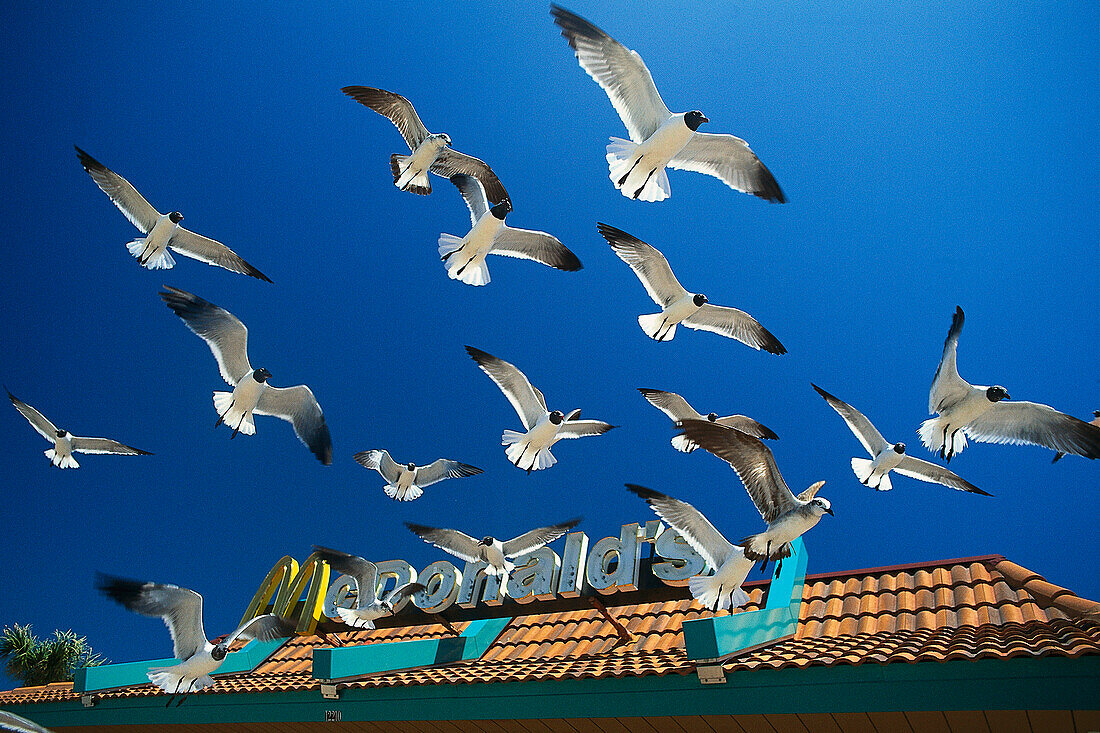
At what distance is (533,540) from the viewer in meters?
8.48

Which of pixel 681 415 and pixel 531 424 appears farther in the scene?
pixel 531 424

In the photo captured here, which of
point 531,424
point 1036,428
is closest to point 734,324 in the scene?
Answer: point 531,424

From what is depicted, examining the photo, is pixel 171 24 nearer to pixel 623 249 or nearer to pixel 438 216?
pixel 438 216

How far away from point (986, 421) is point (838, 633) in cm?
208

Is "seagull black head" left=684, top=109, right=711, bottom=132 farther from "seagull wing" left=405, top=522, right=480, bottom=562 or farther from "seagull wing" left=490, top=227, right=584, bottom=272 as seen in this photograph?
"seagull wing" left=405, top=522, right=480, bottom=562

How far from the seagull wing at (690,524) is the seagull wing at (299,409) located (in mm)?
3970

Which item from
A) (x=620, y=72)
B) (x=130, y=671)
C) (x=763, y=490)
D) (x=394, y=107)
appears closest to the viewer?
(x=763, y=490)

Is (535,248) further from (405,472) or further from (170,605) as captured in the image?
(170,605)

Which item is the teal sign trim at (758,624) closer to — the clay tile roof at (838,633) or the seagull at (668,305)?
the clay tile roof at (838,633)

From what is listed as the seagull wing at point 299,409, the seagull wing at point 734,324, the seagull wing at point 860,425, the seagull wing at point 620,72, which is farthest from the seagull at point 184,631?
the seagull wing at point 860,425

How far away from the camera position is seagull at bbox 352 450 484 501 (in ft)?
30.8

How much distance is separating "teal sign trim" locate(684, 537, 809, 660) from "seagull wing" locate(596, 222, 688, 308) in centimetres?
260

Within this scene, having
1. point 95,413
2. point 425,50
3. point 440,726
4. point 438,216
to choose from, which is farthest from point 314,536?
point 440,726

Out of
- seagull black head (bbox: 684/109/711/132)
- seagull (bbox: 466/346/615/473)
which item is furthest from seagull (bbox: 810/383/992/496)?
seagull black head (bbox: 684/109/711/132)
